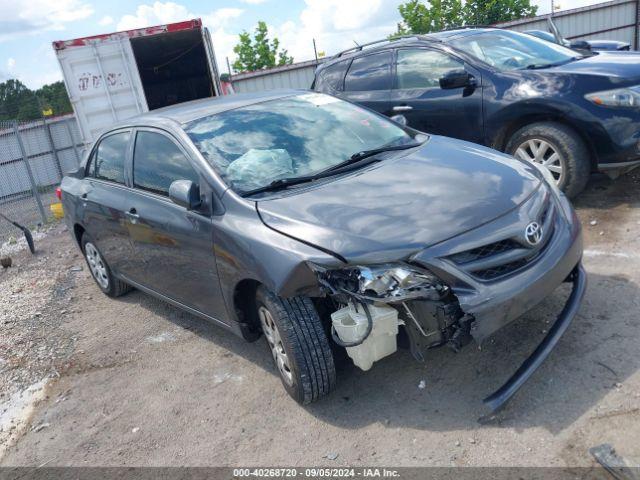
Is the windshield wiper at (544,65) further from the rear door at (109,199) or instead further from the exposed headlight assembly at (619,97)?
the rear door at (109,199)

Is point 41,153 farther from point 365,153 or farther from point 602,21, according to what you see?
point 602,21

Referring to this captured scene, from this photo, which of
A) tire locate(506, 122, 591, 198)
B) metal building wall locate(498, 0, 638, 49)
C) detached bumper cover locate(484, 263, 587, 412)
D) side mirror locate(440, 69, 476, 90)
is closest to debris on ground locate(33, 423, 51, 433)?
detached bumper cover locate(484, 263, 587, 412)

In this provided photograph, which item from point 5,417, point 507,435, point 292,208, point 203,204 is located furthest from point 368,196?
point 5,417

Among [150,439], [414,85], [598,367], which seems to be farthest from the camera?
[414,85]

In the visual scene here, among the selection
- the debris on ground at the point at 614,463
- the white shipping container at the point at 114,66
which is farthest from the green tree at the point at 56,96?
the debris on ground at the point at 614,463

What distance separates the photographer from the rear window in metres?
4.82

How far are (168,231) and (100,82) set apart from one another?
7796 millimetres

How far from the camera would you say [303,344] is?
3.21 m

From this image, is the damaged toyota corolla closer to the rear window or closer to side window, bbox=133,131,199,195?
side window, bbox=133,131,199,195

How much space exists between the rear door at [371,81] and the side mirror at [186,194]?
374 cm

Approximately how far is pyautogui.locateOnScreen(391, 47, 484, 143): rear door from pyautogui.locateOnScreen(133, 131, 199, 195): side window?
305 centimetres

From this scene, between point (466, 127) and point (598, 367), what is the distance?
358 cm

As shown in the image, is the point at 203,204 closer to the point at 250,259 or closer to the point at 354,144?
the point at 250,259

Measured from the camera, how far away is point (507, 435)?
9.45 ft
